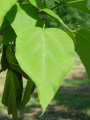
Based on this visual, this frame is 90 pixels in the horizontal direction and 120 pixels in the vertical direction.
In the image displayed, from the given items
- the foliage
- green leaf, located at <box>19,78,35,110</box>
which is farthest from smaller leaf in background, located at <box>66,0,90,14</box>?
green leaf, located at <box>19,78,35,110</box>

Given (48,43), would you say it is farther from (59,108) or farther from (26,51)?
(59,108)

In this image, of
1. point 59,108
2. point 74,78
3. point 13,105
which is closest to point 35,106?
point 59,108

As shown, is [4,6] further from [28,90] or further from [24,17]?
[28,90]

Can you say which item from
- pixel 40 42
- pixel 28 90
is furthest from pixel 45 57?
pixel 28 90

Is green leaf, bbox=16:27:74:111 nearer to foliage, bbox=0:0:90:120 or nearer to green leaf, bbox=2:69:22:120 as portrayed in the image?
foliage, bbox=0:0:90:120

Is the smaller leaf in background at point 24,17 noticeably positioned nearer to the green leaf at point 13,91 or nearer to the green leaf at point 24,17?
the green leaf at point 24,17

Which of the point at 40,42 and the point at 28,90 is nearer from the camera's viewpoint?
the point at 40,42
